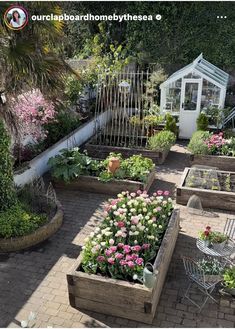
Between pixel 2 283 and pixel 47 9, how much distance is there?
4640 mm

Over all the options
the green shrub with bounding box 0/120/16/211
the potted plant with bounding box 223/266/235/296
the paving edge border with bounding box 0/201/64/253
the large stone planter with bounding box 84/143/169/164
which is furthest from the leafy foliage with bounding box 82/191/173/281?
the large stone planter with bounding box 84/143/169/164

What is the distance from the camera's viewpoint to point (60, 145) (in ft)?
35.2

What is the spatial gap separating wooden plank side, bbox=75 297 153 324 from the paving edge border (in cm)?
193

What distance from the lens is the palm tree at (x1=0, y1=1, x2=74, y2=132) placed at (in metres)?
5.71

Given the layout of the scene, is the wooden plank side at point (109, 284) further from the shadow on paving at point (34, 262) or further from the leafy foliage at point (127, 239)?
the shadow on paving at point (34, 262)

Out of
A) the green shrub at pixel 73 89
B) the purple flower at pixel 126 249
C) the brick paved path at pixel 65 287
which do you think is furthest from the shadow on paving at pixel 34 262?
the green shrub at pixel 73 89

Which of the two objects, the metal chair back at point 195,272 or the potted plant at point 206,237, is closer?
the metal chair back at point 195,272

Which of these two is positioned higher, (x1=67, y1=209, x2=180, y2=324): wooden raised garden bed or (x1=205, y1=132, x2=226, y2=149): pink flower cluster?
(x1=205, y1=132, x2=226, y2=149): pink flower cluster

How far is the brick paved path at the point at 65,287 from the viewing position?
5.20 m

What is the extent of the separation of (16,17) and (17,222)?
3635mm

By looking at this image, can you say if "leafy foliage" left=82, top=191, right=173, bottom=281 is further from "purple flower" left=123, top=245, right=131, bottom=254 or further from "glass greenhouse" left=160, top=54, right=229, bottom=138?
"glass greenhouse" left=160, top=54, right=229, bottom=138

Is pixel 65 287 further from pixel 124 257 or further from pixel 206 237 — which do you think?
pixel 206 237

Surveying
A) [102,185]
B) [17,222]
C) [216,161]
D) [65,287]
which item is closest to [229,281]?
[65,287]

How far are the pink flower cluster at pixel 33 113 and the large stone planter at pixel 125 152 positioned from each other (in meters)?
1.93
